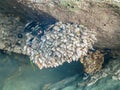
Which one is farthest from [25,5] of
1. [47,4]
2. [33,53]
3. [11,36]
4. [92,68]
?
[92,68]

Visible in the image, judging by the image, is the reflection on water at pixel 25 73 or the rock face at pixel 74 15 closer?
the rock face at pixel 74 15

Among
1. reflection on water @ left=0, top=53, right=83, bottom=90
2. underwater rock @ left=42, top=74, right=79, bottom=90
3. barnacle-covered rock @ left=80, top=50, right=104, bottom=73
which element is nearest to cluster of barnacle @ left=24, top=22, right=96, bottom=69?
barnacle-covered rock @ left=80, top=50, right=104, bottom=73

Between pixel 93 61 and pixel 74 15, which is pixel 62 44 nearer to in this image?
pixel 74 15

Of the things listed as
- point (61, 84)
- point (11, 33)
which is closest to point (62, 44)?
point (61, 84)

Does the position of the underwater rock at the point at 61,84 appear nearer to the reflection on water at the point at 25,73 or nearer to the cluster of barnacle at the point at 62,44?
the reflection on water at the point at 25,73

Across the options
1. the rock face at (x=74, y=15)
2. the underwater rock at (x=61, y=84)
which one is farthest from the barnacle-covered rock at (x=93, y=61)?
the underwater rock at (x=61, y=84)
